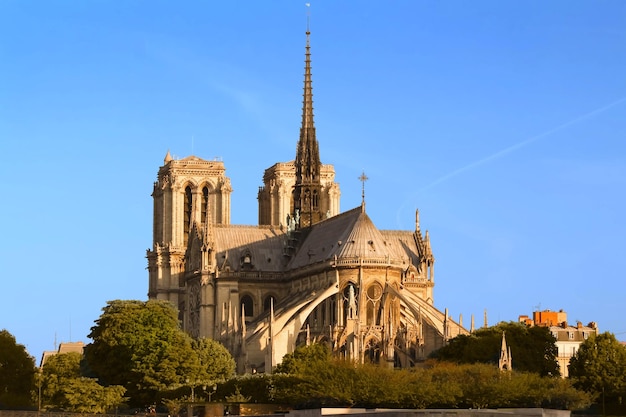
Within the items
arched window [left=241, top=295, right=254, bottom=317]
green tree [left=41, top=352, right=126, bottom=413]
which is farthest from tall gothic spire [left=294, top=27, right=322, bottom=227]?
green tree [left=41, top=352, right=126, bottom=413]

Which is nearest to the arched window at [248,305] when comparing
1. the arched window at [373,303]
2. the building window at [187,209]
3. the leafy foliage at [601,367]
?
the arched window at [373,303]

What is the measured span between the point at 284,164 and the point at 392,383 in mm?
93984

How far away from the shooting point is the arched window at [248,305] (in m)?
146

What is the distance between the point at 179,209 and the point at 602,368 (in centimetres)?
7173

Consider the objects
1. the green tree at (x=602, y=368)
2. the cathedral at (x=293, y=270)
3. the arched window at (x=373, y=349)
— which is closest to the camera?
the green tree at (x=602, y=368)

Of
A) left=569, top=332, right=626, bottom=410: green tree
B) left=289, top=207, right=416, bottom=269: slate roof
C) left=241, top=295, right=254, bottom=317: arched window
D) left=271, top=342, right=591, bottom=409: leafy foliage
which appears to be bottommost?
left=271, top=342, right=591, bottom=409: leafy foliage

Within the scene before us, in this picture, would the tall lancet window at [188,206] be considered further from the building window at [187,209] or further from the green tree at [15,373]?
the green tree at [15,373]

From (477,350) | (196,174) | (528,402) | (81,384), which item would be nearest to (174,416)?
(81,384)

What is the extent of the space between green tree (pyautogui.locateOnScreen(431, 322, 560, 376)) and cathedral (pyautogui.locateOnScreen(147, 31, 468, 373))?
18.7ft

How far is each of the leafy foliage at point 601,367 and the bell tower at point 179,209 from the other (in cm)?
6482

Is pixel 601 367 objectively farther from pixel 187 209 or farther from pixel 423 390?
pixel 187 209

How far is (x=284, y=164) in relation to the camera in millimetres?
177500

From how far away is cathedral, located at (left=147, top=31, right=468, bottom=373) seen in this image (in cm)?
12888

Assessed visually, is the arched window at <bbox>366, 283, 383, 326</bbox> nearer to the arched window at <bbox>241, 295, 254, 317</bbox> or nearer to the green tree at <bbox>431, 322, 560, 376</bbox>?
the green tree at <bbox>431, 322, 560, 376</bbox>
